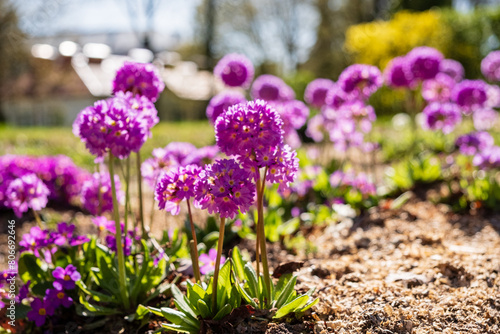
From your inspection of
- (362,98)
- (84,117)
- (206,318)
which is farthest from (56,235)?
(362,98)

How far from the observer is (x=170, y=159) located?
321cm

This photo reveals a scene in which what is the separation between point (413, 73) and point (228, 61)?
7.55ft

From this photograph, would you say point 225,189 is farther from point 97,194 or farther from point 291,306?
point 97,194

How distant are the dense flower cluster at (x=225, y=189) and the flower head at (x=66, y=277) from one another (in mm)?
1038

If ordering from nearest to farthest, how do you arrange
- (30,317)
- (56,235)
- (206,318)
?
1. (206,318)
2. (30,317)
3. (56,235)

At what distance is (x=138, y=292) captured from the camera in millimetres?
2688

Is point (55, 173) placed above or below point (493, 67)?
below

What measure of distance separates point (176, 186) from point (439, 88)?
517 centimetres

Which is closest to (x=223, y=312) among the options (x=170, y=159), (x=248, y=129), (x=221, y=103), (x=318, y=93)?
(x=248, y=129)

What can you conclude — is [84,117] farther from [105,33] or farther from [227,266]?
[105,33]

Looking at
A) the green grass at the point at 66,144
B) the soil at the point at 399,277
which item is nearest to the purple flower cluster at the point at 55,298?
the soil at the point at 399,277

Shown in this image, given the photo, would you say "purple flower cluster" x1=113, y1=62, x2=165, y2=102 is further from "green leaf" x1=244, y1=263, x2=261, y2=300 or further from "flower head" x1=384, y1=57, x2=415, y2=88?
"flower head" x1=384, y1=57, x2=415, y2=88

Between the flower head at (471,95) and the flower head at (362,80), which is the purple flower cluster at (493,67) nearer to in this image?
the flower head at (471,95)

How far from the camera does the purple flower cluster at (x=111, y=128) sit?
222cm
